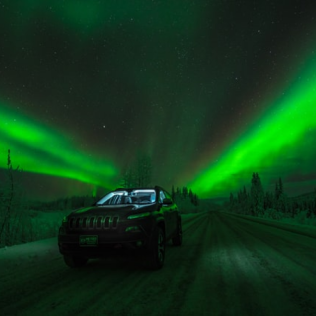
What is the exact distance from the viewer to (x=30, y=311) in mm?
3301

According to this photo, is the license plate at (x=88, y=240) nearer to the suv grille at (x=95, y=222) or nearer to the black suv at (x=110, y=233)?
the black suv at (x=110, y=233)

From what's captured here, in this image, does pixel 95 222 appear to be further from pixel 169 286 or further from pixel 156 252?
pixel 169 286

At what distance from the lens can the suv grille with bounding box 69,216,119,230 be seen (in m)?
5.10

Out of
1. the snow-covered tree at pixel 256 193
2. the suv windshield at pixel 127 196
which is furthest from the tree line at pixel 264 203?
the suv windshield at pixel 127 196

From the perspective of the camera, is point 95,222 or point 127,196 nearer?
point 95,222

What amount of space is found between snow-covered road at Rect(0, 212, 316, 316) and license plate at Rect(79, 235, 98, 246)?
57 centimetres

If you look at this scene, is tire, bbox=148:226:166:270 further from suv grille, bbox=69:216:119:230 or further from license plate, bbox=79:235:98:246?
license plate, bbox=79:235:98:246

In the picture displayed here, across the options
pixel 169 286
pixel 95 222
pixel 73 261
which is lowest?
pixel 169 286

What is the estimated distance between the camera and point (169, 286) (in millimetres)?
4254

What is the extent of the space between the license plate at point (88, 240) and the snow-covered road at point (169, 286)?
57 centimetres

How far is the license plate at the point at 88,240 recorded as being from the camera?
16.5 ft

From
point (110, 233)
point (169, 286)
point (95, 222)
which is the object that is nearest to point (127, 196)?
point (95, 222)

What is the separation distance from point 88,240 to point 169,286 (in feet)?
5.87

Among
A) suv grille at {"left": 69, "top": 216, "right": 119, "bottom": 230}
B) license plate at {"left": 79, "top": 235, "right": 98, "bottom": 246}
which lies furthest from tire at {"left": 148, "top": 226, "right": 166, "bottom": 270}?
license plate at {"left": 79, "top": 235, "right": 98, "bottom": 246}
